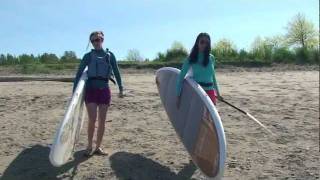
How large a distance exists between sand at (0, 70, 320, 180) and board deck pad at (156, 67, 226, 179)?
13.0 inches

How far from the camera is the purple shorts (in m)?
6.92

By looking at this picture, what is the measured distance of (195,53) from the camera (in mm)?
6887

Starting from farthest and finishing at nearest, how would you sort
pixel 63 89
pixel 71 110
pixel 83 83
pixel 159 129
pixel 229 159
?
pixel 63 89 → pixel 159 129 → pixel 229 159 → pixel 83 83 → pixel 71 110

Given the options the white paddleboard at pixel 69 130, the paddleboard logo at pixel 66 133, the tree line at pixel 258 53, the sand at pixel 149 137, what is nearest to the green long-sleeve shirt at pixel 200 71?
the sand at pixel 149 137

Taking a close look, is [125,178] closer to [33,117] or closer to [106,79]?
[106,79]

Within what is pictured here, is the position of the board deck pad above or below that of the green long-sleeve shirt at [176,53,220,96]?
below

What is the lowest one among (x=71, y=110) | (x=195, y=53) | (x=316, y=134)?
(x=316, y=134)

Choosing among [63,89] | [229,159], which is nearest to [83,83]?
[229,159]

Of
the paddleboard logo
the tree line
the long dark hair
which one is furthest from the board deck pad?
the tree line

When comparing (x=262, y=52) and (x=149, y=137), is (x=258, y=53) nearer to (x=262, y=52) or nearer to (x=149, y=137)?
(x=262, y=52)

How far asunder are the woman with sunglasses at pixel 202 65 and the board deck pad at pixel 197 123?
11 cm

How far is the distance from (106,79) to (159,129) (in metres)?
1.91

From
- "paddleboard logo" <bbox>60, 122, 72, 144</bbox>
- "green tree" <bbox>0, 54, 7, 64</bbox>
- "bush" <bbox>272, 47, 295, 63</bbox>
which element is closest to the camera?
"paddleboard logo" <bbox>60, 122, 72, 144</bbox>

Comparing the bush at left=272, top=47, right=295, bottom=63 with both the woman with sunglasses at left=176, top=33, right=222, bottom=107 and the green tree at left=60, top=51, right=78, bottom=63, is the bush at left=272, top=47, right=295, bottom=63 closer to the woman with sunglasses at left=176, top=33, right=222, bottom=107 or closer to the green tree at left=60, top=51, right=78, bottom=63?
the green tree at left=60, top=51, right=78, bottom=63
